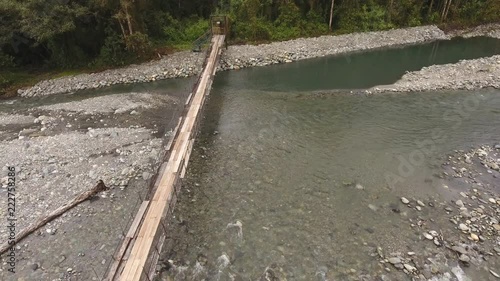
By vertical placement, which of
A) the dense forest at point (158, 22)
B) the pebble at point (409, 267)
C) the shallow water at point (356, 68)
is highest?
the dense forest at point (158, 22)

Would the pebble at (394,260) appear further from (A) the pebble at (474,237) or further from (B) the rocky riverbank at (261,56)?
(B) the rocky riverbank at (261,56)

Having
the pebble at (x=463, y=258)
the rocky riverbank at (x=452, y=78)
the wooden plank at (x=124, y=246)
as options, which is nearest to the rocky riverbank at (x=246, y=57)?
the rocky riverbank at (x=452, y=78)

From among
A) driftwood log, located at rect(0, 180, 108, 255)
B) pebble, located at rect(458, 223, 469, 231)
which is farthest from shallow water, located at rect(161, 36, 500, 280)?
driftwood log, located at rect(0, 180, 108, 255)

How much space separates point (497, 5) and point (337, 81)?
65.3 feet

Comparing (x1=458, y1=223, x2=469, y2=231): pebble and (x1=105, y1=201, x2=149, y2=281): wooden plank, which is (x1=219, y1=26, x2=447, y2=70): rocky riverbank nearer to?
(x1=105, y1=201, x2=149, y2=281): wooden plank

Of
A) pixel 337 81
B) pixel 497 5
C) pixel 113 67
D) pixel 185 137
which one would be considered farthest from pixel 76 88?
pixel 497 5

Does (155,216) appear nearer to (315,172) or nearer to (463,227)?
(315,172)

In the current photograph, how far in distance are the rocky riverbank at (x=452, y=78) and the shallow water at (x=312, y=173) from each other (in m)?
0.83

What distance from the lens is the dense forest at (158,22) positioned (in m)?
19.1

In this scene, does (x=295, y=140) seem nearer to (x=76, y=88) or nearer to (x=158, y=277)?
(x=158, y=277)

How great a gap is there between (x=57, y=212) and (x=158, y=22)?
18.8 m

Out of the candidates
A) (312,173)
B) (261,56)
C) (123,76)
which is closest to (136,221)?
(312,173)

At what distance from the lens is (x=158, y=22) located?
2461 centimetres

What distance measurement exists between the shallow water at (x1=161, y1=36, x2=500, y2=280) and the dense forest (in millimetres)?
8038
